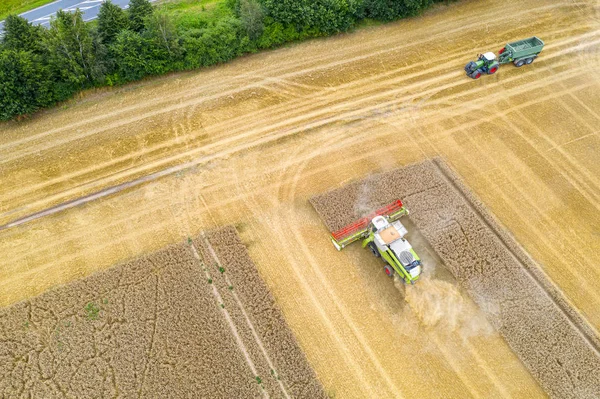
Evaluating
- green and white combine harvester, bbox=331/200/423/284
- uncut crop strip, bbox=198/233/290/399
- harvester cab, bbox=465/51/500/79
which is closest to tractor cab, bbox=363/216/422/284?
green and white combine harvester, bbox=331/200/423/284

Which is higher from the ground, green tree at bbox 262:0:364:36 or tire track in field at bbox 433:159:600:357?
green tree at bbox 262:0:364:36

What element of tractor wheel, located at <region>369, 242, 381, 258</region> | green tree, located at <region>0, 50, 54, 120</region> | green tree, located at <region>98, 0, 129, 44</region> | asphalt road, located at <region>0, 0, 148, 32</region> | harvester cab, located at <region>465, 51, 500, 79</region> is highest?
asphalt road, located at <region>0, 0, 148, 32</region>

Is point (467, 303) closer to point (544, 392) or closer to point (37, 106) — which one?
point (544, 392)

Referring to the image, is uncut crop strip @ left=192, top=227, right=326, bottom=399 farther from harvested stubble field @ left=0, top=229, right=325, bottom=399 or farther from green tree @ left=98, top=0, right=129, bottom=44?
green tree @ left=98, top=0, right=129, bottom=44

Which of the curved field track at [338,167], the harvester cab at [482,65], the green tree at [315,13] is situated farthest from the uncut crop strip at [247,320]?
the harvester cab at [482,65]

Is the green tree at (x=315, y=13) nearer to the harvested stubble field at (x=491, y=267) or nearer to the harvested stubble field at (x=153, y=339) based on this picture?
the harvested stubble field at (x=491, y=267)

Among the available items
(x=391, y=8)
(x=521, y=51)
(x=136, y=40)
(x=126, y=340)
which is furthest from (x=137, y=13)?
(x=521, y=51)

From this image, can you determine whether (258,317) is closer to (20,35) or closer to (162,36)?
(162,36)
